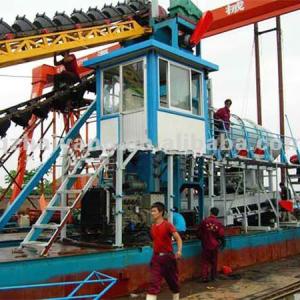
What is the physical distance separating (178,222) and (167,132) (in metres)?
1.99

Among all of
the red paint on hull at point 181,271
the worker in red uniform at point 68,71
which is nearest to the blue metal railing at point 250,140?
the red paint on hull at point 181,271

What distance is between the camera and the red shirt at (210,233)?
10388 mm

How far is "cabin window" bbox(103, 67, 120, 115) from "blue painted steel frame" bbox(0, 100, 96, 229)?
0.72 metres

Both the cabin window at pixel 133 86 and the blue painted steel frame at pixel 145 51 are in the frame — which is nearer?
the blue painted steel frame at pixel 145 51

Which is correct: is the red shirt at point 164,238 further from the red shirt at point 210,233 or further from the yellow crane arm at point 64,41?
the yellow crane arm at point 64,41

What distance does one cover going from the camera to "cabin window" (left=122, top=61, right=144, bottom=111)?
1061 centimetres

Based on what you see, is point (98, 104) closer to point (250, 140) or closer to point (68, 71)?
point (68, 71)

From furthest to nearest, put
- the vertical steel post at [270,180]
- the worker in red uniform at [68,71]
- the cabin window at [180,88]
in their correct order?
the vertical steel post at [270,180], the worker in red uniform at [68,71], the cabin window at [180,88]

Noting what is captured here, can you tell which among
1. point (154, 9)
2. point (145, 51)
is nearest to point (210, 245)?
point (145, 51)

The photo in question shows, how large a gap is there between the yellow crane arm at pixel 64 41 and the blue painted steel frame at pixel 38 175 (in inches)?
63.8

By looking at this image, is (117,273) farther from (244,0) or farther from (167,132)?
(244,0)

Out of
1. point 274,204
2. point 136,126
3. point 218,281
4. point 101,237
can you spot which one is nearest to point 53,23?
point 136,126

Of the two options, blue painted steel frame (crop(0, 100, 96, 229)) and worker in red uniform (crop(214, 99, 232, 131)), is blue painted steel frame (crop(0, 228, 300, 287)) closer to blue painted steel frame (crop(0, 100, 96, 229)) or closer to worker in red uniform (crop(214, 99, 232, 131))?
blue painted steel frame (crop(0, 100, 96, 229))

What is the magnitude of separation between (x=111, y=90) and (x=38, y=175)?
261 cm
